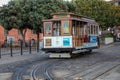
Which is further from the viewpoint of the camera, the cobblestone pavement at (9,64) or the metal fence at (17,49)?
the metal fence at (17,49)

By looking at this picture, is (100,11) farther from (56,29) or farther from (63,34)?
(63,34)

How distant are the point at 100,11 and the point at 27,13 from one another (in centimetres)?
1911

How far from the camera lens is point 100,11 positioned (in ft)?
219

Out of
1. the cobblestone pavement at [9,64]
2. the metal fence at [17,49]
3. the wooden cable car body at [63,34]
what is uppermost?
the wooden cable car body at [63,34]

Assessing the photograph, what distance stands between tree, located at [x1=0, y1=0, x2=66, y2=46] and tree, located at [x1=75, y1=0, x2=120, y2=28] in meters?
14.6

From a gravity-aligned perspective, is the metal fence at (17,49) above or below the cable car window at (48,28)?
below

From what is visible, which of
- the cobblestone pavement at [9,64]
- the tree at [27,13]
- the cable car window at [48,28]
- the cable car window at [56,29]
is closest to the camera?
the cobblestone pavement at [9,64]

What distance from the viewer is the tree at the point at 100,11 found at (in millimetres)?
66000

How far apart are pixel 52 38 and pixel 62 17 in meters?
1.59

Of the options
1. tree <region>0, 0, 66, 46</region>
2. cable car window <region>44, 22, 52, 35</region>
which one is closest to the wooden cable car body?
cable car window <region>44, 22, 52, 35</region>

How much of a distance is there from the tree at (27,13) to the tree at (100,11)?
1455 centimetres

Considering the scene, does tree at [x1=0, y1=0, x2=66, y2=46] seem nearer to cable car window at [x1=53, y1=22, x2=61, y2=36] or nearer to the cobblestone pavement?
cable car window at [x1=53, y1=22, x2=61, y2=36]

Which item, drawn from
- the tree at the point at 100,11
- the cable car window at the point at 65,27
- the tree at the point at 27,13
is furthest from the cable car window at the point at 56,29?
the tree at the point at 100,11

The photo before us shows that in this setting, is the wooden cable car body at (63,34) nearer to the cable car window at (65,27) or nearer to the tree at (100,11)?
the cable car window at (65,27)
